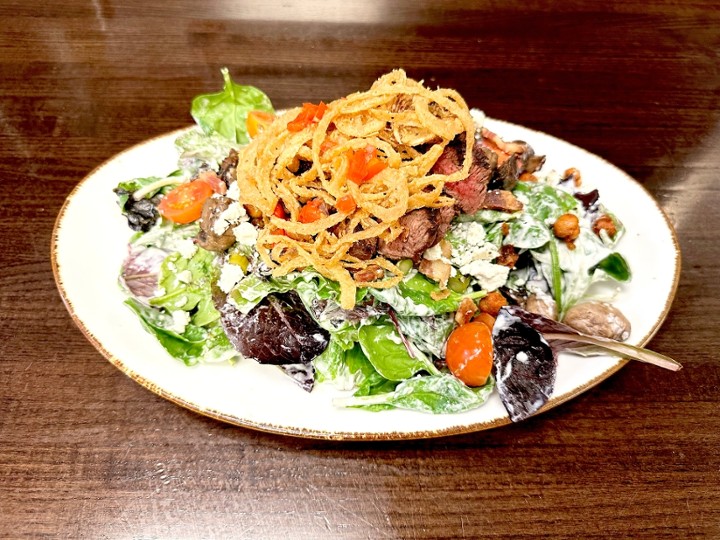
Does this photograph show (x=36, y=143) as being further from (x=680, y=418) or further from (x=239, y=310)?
(x=680, y=418)

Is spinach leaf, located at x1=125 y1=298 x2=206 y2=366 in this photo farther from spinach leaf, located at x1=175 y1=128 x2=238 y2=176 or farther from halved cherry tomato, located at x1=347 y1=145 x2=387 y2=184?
halved cherry tomato, located at x1=347 y1=145 x2=387 y2=184

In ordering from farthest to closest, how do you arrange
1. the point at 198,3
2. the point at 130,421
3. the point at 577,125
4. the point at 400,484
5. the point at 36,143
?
the point at 198,3, the point at 577,125, the point at 36,143, the point at 130,421, the point at 400,484

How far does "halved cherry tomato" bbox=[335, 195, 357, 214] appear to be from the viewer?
1996 mm

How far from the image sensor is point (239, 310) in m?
2.20

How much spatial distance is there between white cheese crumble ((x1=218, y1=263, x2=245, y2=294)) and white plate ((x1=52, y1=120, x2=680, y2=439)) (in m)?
0.31

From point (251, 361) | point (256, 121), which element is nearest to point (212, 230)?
point (251, 361)

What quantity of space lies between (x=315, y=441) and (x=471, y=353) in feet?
2.19

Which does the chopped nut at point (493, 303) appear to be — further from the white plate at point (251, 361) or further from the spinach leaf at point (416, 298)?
the white plate at point (251, 361)

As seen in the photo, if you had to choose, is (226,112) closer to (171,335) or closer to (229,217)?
(229,217)

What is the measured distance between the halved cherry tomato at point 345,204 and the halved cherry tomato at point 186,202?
2.49 ft

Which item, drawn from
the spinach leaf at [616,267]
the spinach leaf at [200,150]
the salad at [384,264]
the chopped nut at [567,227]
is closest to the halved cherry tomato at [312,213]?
the salad at [384,264]

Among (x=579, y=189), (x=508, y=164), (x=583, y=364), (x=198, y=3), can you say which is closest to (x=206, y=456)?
(x=583, y=364)

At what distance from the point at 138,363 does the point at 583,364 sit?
1.67m

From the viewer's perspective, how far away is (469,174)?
88.8 inches
